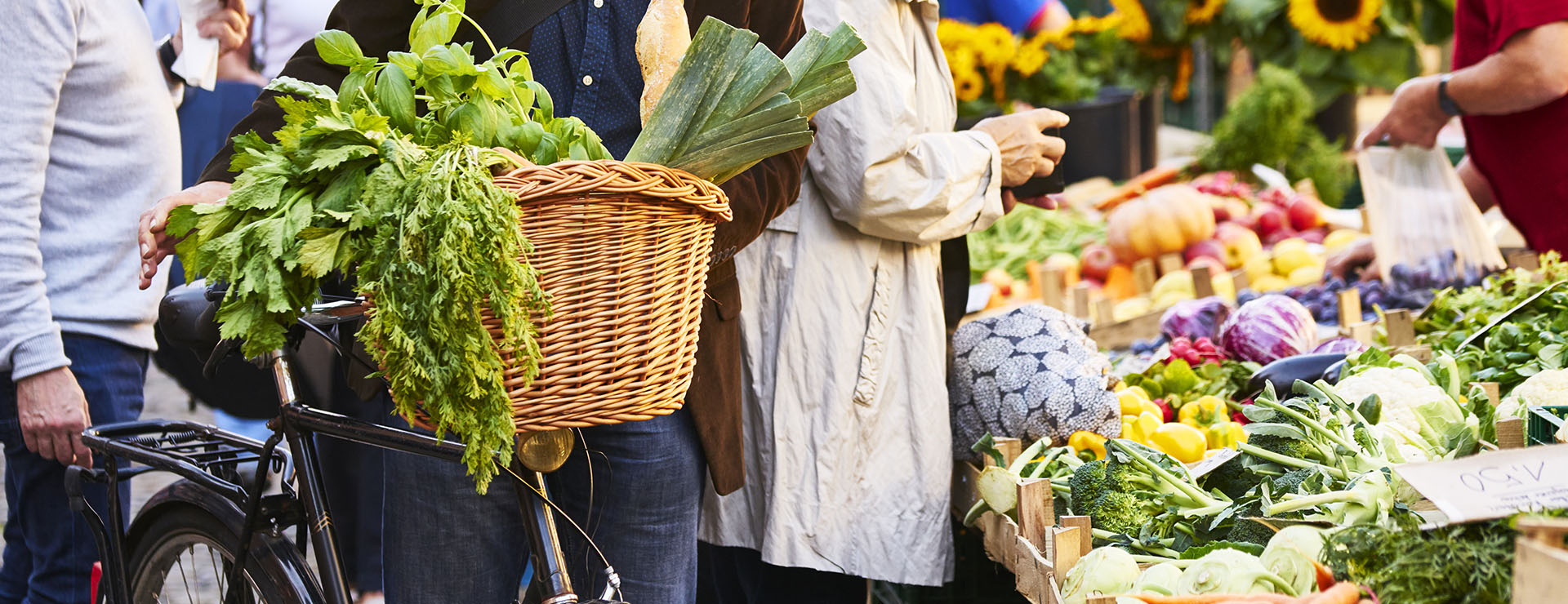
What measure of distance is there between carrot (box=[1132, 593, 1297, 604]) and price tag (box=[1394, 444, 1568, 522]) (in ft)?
0.78

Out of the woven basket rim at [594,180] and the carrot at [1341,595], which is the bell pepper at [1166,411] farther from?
the woven basket rim at [594,180]

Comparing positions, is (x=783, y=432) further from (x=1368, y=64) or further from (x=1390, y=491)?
(x=1368, y=64)

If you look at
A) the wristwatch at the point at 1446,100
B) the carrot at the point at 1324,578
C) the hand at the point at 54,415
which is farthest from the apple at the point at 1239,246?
the hand at the point at 54,415

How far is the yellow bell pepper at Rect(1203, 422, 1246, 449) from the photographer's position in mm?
2408

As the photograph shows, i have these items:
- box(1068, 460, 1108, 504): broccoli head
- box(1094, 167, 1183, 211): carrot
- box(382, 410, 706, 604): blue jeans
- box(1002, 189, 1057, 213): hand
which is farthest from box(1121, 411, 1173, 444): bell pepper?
box(1094, 167, 1183, 211): carrot

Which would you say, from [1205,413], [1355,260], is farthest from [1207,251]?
[1205,413]

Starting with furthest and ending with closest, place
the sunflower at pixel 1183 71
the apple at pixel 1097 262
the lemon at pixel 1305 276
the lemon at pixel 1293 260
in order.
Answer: the sunflower at pixel 1183 71 < the apple at pixel 1097 262 < the lemon at pixel 1293 260 < the lemon at pixel 1305 276

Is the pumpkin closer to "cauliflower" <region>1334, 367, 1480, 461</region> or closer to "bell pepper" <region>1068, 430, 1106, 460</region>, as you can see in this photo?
"cauliflower" <region>1334, 367, 1480, 461</region>

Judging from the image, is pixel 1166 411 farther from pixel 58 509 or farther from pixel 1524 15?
pixel 58 509

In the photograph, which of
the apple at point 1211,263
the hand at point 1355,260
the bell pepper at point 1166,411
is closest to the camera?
the bell pepper at point 1166,411

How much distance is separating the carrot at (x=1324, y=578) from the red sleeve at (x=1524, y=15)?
7.23ft

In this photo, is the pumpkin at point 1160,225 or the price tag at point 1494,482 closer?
the price tag at point 1494,482

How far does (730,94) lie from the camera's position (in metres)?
1.52

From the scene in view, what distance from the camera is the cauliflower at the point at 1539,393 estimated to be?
2139 millimetres
